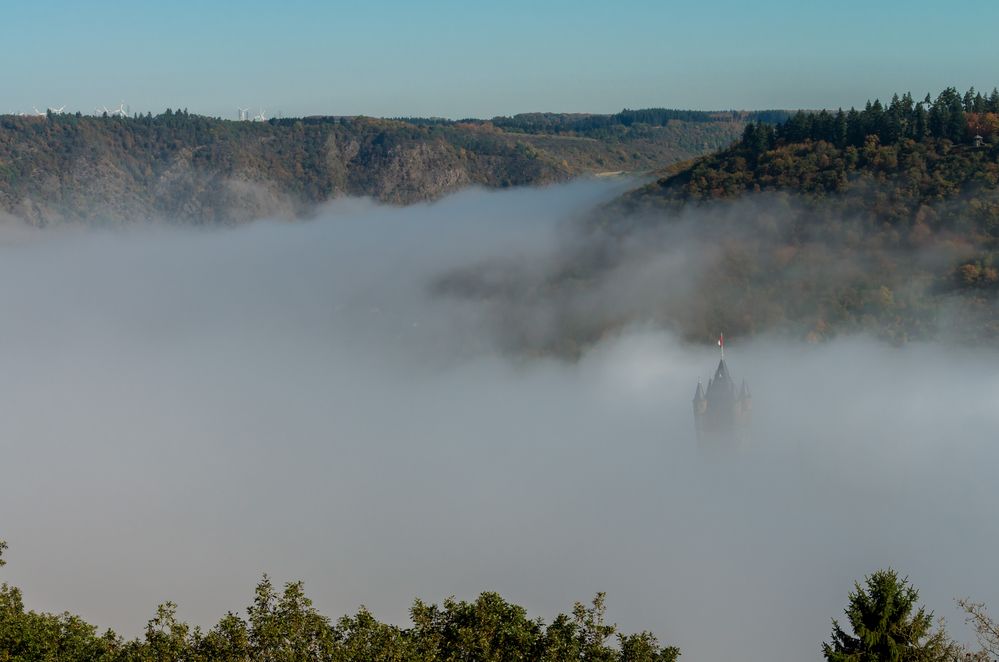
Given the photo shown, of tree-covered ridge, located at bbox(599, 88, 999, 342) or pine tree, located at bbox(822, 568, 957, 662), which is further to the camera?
tree-covered ridge, located at bbox(599, 88, 999, 342)

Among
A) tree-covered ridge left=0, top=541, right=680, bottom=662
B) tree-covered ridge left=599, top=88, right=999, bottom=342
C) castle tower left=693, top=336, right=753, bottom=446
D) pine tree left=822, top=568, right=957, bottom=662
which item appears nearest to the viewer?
pine tree left=822, top=568, right=957, bottom=662

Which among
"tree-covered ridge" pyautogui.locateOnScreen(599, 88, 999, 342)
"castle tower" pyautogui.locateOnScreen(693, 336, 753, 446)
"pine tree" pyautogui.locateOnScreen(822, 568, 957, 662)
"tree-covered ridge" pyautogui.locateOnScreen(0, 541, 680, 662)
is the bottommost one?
"tree-covered ridge" pyautogui.locateOnScreen(0, 541, 680, 662)

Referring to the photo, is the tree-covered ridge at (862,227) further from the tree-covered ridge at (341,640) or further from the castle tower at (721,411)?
the tree-covered ridge at (341,640)

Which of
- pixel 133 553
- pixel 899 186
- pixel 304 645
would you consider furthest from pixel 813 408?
pixel 304 645

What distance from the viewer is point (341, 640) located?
4069cm

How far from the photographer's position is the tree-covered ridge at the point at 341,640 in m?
38.3

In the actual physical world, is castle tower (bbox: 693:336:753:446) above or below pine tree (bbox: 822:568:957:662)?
above

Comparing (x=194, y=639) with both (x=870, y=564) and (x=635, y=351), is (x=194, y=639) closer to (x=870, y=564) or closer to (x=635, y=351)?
(x=870, y=564)

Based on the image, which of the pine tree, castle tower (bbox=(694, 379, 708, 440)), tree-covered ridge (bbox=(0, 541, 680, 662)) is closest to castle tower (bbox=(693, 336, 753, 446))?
castle tower (bbox=(694, 379, 708, 440))

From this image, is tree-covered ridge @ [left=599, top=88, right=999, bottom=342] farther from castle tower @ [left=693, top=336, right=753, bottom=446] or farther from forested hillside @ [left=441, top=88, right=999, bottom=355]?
castle tower @ [left=693, top=336, right=753, bottom=446]

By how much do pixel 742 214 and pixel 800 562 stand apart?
82.7 meters

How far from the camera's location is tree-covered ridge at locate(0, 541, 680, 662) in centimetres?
3828

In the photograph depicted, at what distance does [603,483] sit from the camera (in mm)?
152875

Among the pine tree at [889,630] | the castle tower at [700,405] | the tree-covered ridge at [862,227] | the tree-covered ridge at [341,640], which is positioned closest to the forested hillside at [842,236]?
the tree-covered ridge at [862,227]
